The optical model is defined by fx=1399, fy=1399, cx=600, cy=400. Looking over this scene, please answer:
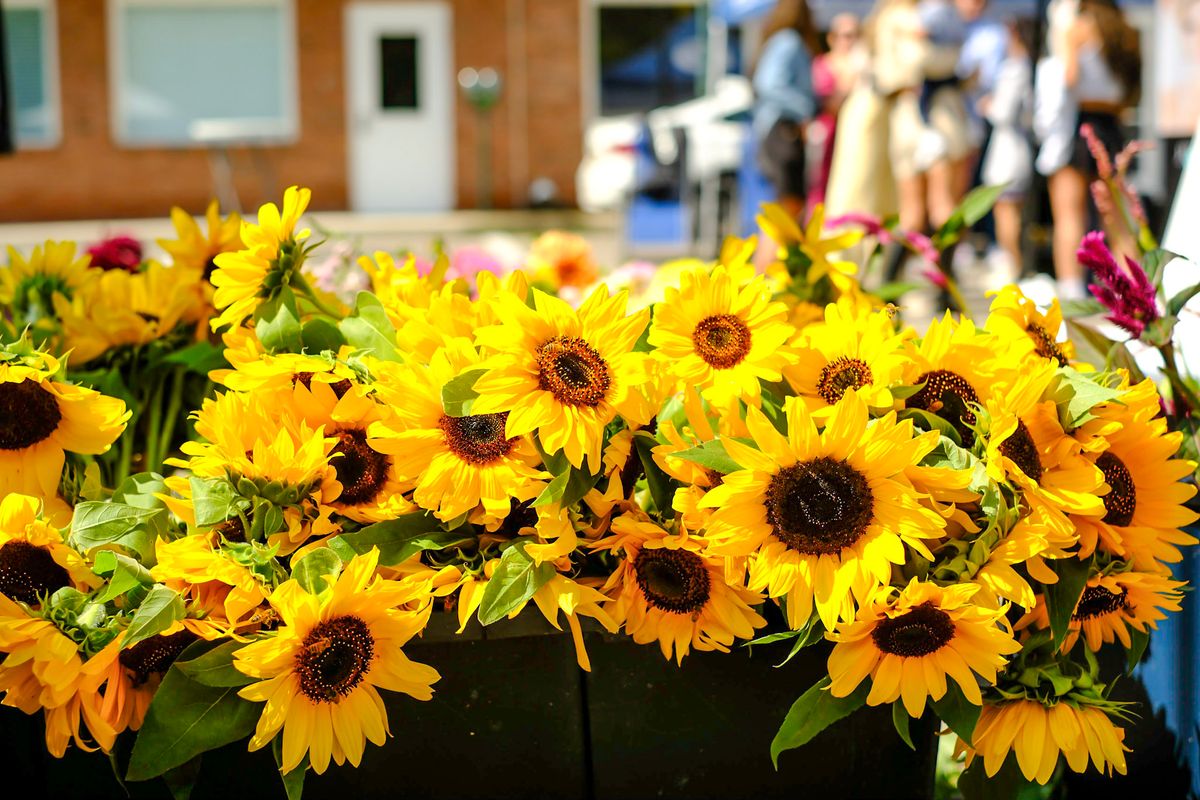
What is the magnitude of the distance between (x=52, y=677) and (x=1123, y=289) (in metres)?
1.09

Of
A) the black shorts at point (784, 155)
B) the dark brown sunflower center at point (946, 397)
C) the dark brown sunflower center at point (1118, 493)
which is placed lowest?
the dark brown sunflower center at point (1118, 493)

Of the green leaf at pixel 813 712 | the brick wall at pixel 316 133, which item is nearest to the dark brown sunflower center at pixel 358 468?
the green leaf at pixel 813 712

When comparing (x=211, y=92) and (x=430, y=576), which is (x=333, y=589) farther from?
(x=211, y=92)

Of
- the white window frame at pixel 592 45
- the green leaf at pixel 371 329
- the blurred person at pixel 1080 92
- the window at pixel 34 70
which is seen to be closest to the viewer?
the green leaf at pixel 371 329

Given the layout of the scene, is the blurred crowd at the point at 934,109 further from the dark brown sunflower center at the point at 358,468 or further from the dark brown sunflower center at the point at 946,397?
the dark brown sunflower center at the point at 358,468

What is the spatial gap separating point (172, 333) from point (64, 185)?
1489cm

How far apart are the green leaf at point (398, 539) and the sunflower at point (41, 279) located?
75 cm

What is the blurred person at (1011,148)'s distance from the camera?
6.66m

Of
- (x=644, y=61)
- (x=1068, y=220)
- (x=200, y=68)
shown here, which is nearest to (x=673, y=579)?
(x=1068, y=220)

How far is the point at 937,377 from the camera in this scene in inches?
49.5

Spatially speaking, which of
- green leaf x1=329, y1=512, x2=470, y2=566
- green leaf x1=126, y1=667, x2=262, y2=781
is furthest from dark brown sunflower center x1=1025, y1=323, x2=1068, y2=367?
green leaf x1=126, y1=667, x2=262, y2=781

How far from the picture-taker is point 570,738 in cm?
135

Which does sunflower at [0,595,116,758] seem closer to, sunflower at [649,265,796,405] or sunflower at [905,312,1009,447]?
sunflower at [649,265,796,405]

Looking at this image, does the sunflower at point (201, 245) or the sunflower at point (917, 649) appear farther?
the sunflower at point (201, 245)
